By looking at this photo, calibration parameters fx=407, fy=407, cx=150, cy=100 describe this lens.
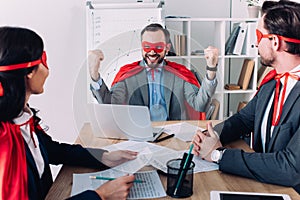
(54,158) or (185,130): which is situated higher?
(185,130)

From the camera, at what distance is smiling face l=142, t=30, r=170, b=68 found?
1239 millimetres

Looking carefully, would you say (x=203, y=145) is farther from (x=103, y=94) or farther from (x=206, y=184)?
(x=103, y=94)

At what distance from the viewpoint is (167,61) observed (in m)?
1.23

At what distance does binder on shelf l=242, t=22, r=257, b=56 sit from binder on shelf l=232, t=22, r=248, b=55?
0.03m

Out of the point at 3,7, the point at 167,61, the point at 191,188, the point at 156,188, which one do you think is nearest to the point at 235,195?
the point at 191,188

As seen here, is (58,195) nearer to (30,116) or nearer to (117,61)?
(30,116)

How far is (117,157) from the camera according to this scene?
141 centimetres

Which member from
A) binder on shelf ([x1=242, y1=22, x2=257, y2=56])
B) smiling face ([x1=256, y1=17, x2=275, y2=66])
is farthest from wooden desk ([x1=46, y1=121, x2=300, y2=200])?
binder on shelf ([x1=242, y1=22, x2=257, y2=56])

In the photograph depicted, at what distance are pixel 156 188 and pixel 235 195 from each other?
0.24 meters

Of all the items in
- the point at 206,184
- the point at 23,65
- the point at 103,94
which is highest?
the point at 23,65

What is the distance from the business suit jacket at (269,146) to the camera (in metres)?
1.31

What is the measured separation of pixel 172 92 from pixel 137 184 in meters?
0.31

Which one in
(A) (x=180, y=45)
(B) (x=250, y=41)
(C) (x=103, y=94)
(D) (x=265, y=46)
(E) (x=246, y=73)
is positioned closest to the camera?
(A) (x=180, y=45)

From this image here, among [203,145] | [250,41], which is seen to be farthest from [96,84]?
[250,41]
